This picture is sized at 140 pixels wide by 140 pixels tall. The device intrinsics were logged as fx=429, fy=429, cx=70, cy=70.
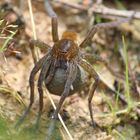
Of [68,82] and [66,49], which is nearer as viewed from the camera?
[68,82]

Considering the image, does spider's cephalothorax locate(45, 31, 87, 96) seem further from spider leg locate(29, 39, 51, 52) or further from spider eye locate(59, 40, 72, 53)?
spider leg locate(29, 39, 51, 52)

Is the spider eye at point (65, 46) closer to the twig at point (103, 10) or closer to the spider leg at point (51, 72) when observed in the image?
the spider leg at point (51, 72)

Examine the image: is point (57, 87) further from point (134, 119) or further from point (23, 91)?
point (134, 119)

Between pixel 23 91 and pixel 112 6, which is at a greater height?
pixel 112 6

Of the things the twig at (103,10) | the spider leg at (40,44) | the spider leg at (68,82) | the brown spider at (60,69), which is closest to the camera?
the spider leg at (68,82)

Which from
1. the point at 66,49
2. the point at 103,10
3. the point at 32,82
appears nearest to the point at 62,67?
the point at 66,49

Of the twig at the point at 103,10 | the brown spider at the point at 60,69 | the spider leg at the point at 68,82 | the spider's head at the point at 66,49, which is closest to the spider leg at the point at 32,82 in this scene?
the brown spider at the point at 60,69

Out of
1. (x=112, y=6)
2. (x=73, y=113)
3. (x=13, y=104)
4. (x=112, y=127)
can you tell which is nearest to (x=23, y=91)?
(x=13, y=104)

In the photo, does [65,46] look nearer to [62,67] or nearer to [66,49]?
[66,49]
